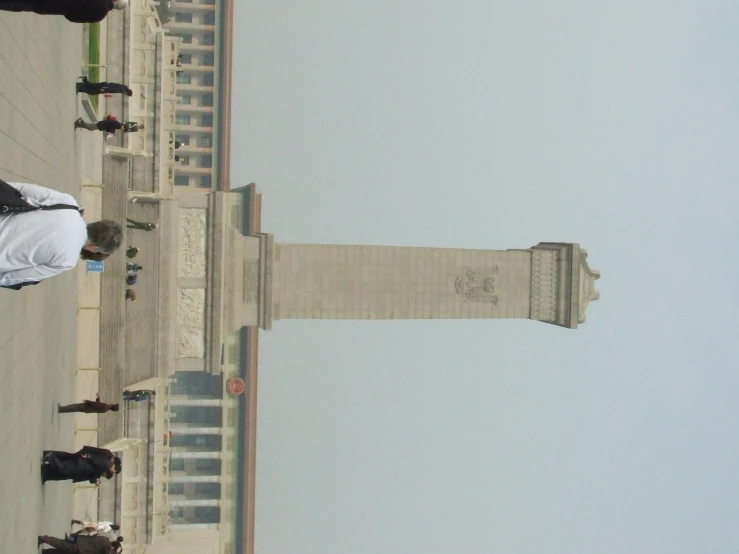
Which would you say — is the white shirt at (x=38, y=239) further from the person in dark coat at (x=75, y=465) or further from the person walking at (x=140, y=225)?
the person walking at (x=140, y=225)

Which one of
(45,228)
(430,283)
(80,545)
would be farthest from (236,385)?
(45,228)

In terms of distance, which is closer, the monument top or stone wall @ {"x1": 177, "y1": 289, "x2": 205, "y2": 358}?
stone wall @ {"x1": 177, "y1": 289, "x2": 205, "y2": 358}

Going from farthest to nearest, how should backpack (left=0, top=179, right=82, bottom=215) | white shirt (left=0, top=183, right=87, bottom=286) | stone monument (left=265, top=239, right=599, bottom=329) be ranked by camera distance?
stone monument (left=265, top=239, right=599, bottom=329) < white shirt (left=0, top=183, right=87, bottom=286) < backpack (left=0, top=179, right=82, bottom=215)

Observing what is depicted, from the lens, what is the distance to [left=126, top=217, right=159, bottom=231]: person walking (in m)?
18.0

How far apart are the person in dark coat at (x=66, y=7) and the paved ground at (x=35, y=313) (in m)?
1.38

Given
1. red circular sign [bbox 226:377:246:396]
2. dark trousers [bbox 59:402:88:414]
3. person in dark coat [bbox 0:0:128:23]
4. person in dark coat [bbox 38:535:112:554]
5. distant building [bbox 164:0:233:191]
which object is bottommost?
red circular sign [bbox 226:377:246:396]

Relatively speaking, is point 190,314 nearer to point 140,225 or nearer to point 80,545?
point 140,225

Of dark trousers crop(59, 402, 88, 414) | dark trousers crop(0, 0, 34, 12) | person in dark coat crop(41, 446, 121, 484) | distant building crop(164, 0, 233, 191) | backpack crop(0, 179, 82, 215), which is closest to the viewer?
backpack crop(0, 179, 82, 215)

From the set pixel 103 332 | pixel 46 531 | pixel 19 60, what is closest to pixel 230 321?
pixel 103 332

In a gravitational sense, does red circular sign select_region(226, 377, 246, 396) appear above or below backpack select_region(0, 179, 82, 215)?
below

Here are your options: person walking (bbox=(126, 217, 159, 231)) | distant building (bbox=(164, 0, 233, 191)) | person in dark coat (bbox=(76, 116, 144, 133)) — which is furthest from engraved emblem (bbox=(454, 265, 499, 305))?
distant building (bbox=(164, 0, 233, 191))

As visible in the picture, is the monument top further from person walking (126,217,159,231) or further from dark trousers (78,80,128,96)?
dark trousers (78,80,128,96)

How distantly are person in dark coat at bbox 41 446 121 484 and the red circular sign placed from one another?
2495 centimetres

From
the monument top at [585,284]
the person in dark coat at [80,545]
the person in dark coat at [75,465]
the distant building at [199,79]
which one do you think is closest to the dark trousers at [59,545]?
the person in dark coat at [80,545]
